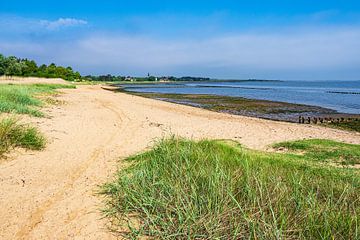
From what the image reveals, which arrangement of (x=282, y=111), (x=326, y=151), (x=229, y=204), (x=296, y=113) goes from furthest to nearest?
(x=282, y=111)
(x=296, y=113)
(x=326, y=151)
(x=229, y=204)

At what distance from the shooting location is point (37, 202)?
4.46 m

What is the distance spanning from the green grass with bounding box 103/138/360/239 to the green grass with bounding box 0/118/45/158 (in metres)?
3.11

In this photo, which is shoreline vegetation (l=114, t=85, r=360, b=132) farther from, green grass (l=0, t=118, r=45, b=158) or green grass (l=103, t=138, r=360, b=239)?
green grass (l=0, t=118, r=45, b=158)

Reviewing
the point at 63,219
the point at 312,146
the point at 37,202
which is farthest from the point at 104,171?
the point at 312,146

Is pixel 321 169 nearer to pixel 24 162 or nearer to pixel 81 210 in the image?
pixel 81 210

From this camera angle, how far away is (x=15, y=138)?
6891mm

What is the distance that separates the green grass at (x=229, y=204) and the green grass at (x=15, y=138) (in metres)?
3.11

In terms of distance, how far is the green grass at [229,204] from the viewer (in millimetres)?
3230

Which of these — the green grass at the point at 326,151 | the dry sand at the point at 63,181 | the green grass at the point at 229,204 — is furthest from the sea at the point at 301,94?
the green grass at the point at 229,204

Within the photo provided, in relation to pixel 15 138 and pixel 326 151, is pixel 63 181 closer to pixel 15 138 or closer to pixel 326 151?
pixel 15 138

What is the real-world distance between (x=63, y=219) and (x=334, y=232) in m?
3.18

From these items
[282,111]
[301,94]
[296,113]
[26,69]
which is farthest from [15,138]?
[26,69]

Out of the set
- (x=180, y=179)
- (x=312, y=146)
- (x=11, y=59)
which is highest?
(x=11, y=59)

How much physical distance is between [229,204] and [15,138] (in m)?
5.36
